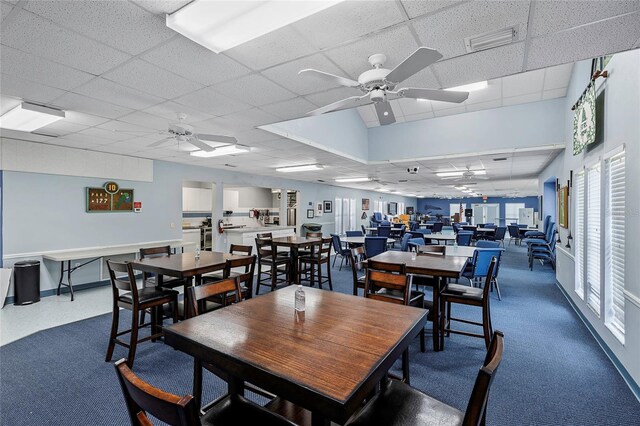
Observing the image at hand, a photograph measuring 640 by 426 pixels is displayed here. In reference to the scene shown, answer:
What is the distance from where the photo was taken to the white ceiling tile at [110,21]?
1.61 metres

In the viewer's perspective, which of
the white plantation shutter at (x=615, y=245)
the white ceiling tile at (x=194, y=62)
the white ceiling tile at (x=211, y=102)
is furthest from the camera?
the white ceiling tile at (x=211, y=102)

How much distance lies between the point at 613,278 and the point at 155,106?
4.93m

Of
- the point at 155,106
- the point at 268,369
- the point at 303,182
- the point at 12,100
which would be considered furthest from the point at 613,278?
the point at 303,182

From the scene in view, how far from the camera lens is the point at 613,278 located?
2.97m

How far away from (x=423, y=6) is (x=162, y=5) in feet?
4.58

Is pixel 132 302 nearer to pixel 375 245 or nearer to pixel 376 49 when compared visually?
pixel 376 49

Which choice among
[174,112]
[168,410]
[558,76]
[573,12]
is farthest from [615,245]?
[174,112]

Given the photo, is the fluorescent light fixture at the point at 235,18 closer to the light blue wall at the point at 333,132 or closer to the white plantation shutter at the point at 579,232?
the light blue wall at the point at 333,132

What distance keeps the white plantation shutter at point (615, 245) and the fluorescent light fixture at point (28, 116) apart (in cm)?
555

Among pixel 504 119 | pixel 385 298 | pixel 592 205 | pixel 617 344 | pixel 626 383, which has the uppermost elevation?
pixel 504 119

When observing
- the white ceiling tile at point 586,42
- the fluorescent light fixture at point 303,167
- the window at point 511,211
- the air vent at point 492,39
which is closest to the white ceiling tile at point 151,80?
the air vent at point 492,39

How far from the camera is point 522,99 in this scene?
5781 millimetres

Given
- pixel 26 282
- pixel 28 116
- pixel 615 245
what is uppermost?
pixel 28 116

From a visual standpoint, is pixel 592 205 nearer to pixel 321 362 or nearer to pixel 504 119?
pixel 504 119
